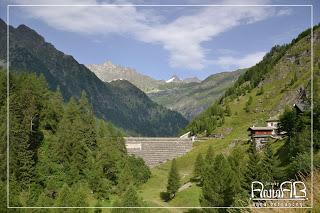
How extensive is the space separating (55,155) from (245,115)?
105411 mm

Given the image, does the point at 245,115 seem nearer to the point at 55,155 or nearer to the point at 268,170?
the point at 55,155

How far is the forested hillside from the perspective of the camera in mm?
52828

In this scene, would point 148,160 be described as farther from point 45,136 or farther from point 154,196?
point 45,136

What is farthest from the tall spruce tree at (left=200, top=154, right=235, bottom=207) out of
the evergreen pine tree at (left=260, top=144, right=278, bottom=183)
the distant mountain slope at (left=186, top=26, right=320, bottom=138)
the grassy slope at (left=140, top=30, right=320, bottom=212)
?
the distant mountain slope at (left=186, top=26, right=320, bottom=138)

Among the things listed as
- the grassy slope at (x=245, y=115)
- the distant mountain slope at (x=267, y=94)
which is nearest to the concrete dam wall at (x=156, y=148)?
the grassy slope at (x=245, y=115)

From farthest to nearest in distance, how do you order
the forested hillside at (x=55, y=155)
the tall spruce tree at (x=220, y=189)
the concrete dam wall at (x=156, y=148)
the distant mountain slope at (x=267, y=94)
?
the distant mountain slope at (x=267, y=94), the concrete dam wall at (x=156, y=148), the forested hillside at (x=55, y=155), the tall spruce tree at (x=220, y=189)

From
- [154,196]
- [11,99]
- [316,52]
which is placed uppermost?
[316,52]

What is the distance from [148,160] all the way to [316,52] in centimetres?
9173

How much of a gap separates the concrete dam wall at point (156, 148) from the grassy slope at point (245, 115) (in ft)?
17.1

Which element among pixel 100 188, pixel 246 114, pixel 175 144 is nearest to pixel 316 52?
pixel 246 114

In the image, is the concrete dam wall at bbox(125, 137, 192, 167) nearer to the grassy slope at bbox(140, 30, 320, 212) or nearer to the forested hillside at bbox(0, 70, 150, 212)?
the grassy slope at bbox(140, 30, 320, 212)

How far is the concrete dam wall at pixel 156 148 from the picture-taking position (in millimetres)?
122875

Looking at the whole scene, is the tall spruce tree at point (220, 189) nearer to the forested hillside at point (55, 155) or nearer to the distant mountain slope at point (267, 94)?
the forested hillside at point (55, 155)

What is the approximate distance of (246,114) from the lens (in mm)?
156625
